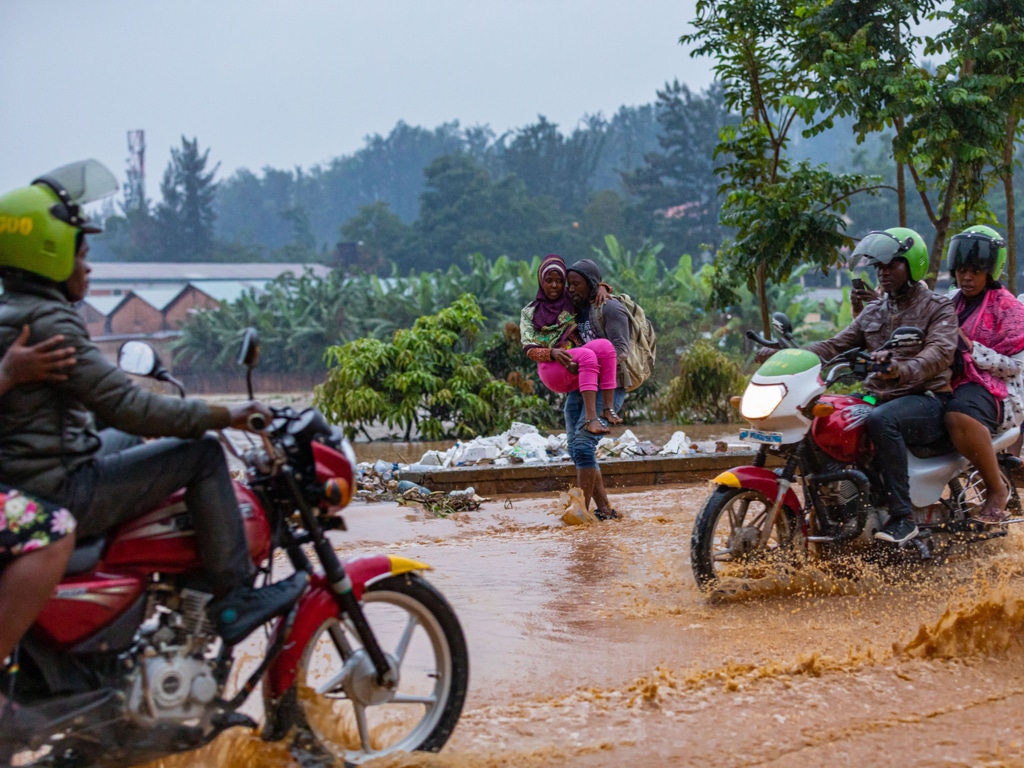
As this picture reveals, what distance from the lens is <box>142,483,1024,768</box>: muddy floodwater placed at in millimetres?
3951

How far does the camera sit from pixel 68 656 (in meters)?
3.35

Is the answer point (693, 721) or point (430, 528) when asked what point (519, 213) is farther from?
point (693, 721)

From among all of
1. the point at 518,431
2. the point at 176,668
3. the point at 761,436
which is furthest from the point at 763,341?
the point at 518,431

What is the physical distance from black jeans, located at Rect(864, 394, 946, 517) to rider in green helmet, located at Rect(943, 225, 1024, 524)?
19 centimetres

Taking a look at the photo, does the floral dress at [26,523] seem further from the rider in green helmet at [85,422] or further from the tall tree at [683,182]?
the tall tree at [683,182]

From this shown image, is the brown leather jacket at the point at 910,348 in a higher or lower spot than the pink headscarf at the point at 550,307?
lower

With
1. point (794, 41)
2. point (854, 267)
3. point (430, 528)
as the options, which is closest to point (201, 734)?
point (854, 267)

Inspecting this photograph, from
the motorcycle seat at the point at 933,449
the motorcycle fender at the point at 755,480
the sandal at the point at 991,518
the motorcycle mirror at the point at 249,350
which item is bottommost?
the sandal at the point at 991,518

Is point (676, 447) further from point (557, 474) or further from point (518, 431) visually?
point (518, 431)

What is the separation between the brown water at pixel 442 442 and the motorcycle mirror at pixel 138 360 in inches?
288

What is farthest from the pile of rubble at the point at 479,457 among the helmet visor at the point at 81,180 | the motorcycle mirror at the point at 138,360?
the helmet visor at the point at 81,180

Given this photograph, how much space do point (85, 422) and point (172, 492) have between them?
350mm

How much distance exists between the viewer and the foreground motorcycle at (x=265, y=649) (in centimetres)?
332

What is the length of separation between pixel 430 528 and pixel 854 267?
12.0ft
